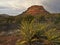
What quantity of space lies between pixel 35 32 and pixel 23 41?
1572 millimetres

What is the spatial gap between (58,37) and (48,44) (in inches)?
55.1

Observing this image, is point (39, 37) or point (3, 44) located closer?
point (39, 37)

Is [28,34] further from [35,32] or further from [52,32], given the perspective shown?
[52,32]

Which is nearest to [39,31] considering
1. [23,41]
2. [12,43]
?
[23,41]

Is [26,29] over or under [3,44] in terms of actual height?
over

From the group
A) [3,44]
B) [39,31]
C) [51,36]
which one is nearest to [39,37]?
[39,31]

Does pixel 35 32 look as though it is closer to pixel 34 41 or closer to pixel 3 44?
pixel 34 41

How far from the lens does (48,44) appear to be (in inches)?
920

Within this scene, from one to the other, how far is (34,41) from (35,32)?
95cm

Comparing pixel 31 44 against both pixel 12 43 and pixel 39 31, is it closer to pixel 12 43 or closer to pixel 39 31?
Answer: pixel 39 31

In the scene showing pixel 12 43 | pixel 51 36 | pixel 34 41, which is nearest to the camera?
pixel 51 36

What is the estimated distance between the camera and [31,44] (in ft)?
76.8

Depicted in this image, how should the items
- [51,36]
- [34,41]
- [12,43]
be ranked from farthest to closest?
[12,43] → [34,41] → [51,36]

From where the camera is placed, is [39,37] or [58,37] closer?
[58,37]
